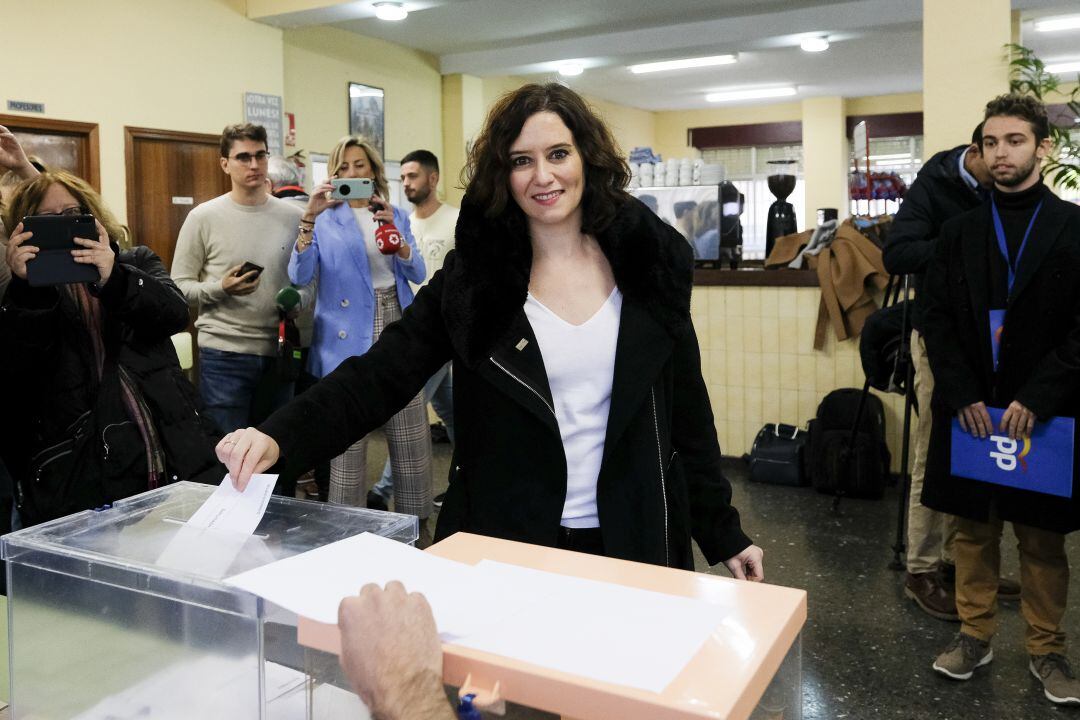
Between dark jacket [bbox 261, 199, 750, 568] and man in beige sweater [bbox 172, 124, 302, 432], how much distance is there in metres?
2.07

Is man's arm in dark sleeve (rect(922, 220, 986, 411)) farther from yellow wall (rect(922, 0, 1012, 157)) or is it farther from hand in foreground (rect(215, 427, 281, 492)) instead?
hand in foreground (rect(215, 427, 281, 492))

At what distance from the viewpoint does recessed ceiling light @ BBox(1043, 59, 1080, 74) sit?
11.7 metres

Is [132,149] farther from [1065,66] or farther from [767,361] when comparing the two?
[1065,66]

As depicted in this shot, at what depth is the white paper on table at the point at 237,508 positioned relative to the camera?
1.12 meters

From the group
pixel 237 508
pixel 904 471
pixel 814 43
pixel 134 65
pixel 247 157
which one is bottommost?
pixel 904 471

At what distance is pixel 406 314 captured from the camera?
1691 mm

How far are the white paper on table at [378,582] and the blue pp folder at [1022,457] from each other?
2.17 metres

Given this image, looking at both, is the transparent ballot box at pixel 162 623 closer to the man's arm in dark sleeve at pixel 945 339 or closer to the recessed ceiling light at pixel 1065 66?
the man's arm in dark sleeve at pixel 945 339

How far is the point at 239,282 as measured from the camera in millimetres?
3445

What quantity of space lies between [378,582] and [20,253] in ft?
Answer: 4.91

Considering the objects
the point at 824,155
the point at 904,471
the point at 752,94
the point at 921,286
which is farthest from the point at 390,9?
the point at 824,155

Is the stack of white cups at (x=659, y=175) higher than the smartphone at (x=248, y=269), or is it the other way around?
the stack of white cups at (x=659, y=175)

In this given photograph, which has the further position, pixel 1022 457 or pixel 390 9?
pixel 390 9

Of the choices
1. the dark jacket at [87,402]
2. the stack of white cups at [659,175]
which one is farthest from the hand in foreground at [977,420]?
the stack of white cups at [659,175]
